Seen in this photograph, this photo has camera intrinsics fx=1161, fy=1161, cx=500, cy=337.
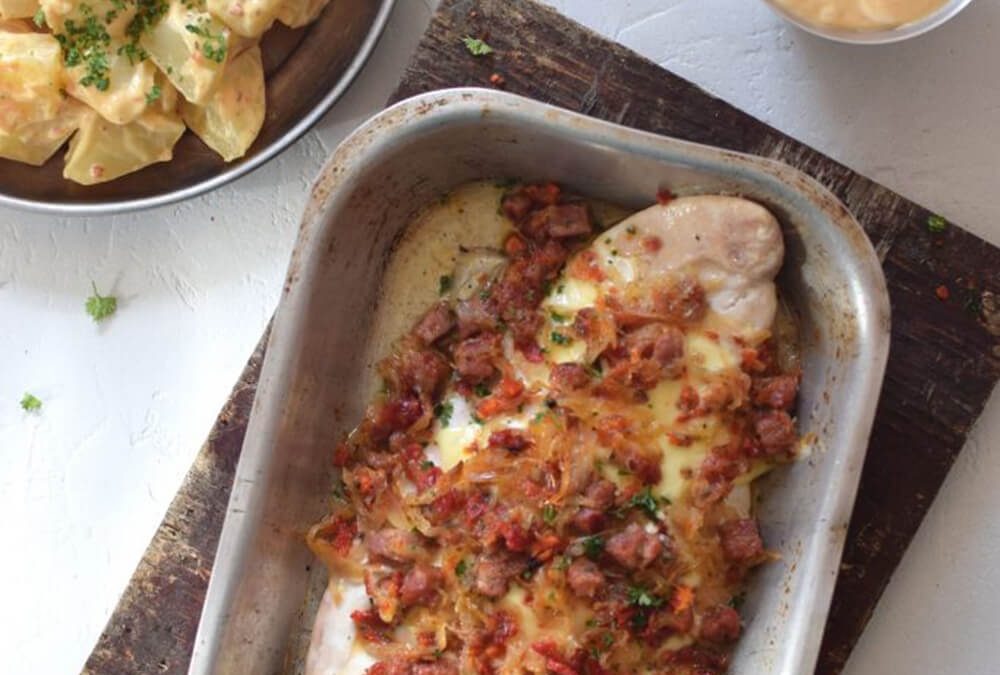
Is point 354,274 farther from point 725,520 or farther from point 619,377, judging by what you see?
point 725,520

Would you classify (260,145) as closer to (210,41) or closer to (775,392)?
(210,41)

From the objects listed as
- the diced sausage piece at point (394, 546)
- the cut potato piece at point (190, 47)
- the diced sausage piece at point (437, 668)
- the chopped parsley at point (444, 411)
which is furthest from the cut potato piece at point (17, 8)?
the diced sausage piece at point (437, 668)

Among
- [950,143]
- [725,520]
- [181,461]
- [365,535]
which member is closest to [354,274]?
[365,535]

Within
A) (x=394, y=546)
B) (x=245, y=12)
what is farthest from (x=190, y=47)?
(x=394, y=546)

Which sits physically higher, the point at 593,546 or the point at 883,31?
the point at 883,31

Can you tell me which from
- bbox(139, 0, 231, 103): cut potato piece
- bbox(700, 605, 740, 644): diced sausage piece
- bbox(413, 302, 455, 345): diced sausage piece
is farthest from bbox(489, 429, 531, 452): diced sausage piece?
bbox(139, 0, 231, 103): cut potato piece
